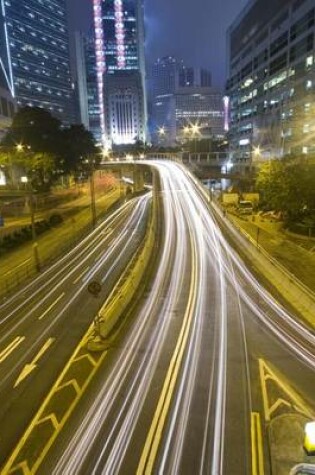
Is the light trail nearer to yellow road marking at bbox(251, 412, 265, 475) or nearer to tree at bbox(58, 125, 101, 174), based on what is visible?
yellow road marking at bbox(251, 412, 265, 475)

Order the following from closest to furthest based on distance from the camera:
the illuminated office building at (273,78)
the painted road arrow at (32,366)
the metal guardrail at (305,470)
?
the metal guardrail at (305,470) → the painted road arrow at (32,366) → the illuminated office building at (273,78)

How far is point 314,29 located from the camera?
84688 millimetres

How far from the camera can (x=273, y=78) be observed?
109 metres

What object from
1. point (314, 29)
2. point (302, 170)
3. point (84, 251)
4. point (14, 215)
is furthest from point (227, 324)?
point (314, 29)

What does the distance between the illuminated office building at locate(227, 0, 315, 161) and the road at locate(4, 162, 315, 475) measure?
79.1 meters

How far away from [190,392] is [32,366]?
7980mm

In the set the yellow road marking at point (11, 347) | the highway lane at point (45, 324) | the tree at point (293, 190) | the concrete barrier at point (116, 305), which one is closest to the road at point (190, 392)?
the concrete barrier at point (116, 305)

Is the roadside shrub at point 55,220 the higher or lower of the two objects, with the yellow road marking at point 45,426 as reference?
higher

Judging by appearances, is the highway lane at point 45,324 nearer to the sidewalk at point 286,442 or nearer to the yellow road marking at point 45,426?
the yellow road marking at point 45,426

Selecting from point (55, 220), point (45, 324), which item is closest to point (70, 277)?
point (45, 324)

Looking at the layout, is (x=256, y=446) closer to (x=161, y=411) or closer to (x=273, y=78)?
(x=161, y=411)

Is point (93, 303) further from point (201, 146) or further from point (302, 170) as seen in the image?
point (201, 146)

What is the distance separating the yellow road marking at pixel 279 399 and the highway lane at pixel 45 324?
912 centimetres

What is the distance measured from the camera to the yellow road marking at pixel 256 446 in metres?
10.8
